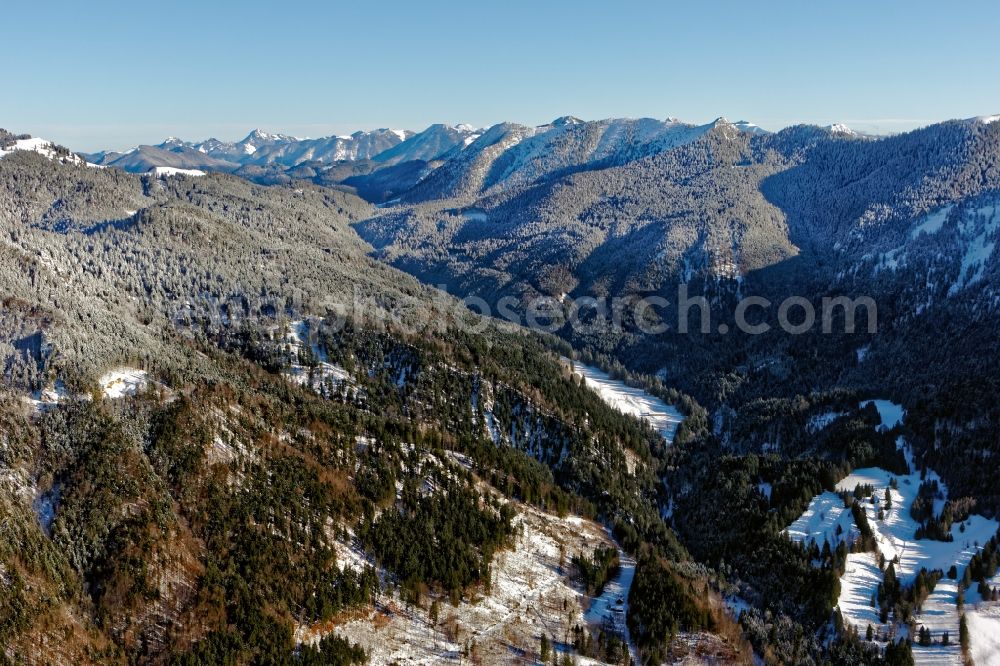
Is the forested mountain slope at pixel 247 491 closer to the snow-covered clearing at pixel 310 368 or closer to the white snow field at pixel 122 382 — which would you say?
the white snow field at pixel 122 382

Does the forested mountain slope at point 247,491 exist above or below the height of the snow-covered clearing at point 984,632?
above

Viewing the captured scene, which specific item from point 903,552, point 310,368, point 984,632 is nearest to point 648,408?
point 903,552

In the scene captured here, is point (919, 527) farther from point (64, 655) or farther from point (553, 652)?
point (64, 655)

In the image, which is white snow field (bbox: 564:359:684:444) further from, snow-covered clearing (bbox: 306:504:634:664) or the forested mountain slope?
snow-covered clearing (bbox: 306:504:634:664)

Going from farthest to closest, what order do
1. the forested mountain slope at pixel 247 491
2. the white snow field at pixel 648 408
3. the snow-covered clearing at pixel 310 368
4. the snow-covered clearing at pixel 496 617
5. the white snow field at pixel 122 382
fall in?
the white snow field at pixel 648 408 < the snow-covered clearing at pixel 310 368 < the white snow field at pixel 122 382 < the snow-covered clearing at pixel 496 617 < the forested mountain slope at pixel 247 491

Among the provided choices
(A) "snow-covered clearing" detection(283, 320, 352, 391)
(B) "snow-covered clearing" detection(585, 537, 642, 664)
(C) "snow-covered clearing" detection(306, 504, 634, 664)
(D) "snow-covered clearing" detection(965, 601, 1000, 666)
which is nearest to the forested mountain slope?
(A) "snow-covered clearing" detection(283, 320, 352, 391)

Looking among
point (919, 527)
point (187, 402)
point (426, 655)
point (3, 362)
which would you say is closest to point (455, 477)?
point (426, 655)

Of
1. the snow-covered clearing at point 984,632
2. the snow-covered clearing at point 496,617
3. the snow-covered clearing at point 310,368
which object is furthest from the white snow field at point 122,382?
the snow-covered clearing at point 984,632

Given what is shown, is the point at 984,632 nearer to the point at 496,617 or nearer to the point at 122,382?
the point at 496,617
